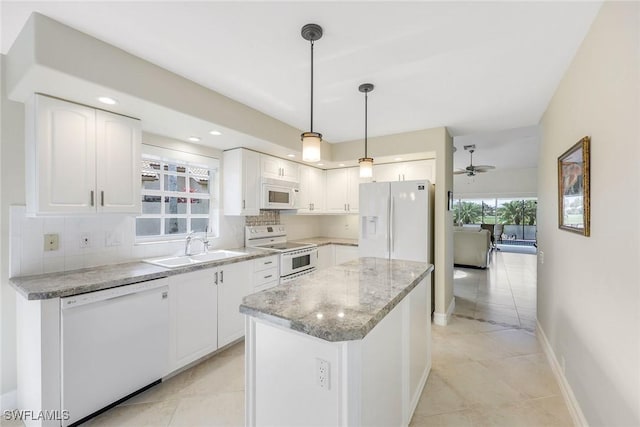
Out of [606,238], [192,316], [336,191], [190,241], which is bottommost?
[192,316]

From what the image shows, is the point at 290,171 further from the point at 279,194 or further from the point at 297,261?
the point at 297,261

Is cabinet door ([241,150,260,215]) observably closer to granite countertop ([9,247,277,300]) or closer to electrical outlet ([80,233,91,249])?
granite countertop ([9,247,277,300])

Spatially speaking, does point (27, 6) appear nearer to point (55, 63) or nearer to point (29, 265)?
point (55, 63)

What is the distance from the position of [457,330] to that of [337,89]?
9.92 ft

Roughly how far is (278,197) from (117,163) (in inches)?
76.7

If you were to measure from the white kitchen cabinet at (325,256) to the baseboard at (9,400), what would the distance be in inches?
124

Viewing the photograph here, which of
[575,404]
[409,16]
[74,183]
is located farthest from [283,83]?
[575,404]

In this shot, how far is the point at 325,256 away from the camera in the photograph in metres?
4.42

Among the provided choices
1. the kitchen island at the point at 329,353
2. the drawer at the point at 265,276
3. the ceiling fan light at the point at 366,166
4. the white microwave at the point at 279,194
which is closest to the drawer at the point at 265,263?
the drawer at the point at 265,276

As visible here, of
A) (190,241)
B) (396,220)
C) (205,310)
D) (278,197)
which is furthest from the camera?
(278,197)

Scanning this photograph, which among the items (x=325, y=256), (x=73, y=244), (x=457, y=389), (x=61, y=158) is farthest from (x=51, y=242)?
(x=457, y=389)

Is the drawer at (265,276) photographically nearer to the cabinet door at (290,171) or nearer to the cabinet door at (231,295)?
the cabinet door at (231,295)

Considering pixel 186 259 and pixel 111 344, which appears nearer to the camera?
pixel 111 344

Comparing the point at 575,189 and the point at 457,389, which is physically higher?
the point at 575,189
